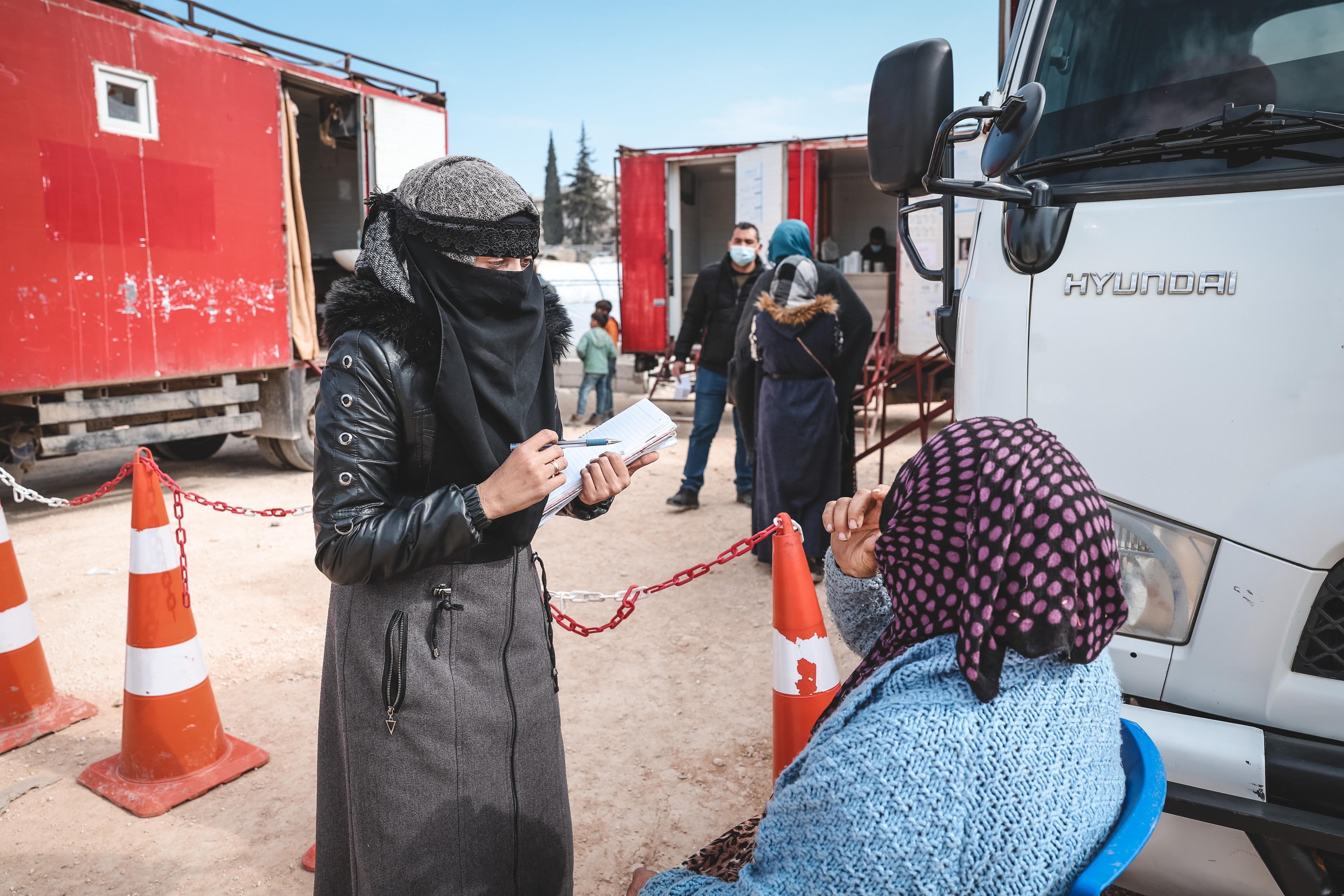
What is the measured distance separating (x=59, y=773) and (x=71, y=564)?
277 cm

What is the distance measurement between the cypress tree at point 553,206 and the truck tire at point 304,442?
165ft

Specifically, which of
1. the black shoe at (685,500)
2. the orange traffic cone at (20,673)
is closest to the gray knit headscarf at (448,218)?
the orange traffic cone at (20,673)

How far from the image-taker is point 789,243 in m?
4.90

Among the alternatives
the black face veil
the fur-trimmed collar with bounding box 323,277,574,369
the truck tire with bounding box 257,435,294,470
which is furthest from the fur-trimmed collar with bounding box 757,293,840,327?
A: the truck tire with bounding box 257,435,294,470

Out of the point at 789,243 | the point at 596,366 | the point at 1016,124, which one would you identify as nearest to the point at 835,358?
the point at 789,243

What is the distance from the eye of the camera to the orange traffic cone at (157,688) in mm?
2830

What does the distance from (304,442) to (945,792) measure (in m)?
8.07

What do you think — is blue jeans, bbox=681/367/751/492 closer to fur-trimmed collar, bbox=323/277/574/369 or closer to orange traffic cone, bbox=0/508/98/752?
orange traffic cone, bbox=0/508/98/752

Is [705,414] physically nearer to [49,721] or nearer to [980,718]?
[49,721]

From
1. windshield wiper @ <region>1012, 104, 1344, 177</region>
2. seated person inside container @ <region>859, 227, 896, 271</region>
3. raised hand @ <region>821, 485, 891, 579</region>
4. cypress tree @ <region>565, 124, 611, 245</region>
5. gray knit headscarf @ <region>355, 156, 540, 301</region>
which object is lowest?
raised hand @ <region>821, 485, 891, 579</region>

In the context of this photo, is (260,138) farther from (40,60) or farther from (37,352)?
(37,352)

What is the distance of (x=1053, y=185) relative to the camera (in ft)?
6.97

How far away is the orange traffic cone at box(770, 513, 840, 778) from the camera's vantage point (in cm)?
236

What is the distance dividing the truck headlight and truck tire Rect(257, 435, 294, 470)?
7897 millimetres
